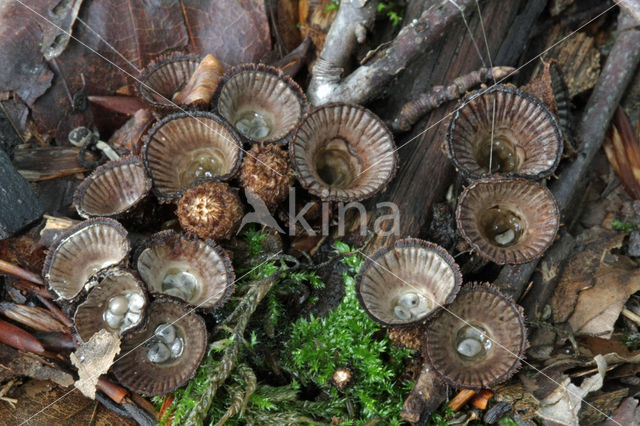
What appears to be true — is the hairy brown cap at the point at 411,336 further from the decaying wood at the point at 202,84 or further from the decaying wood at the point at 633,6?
the decaying wood at the point at 633,6

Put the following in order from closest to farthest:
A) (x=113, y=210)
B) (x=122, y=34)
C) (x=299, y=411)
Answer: (x=299, y=411) < (x=113, y=210) < (x=122, y=34)

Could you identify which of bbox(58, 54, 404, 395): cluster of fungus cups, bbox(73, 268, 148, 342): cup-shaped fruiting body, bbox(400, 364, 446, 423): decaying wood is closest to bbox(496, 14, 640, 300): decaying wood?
bbox(58, 54, 404, 395): cluster of fungus cups

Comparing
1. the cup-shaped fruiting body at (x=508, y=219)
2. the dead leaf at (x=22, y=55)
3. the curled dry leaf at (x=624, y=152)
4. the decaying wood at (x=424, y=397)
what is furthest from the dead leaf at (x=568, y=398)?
the dead leaf at (x=22, y=55)

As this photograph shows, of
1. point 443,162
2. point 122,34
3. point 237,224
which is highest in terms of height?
point 122,34

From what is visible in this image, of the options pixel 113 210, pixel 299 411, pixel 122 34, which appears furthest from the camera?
pixel 122 34

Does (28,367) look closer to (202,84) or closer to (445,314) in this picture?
(202,84)

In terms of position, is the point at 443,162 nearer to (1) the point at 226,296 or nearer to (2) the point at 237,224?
(2) the point at 237,224

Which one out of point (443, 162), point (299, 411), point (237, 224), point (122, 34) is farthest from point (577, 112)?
point (122, 34)
